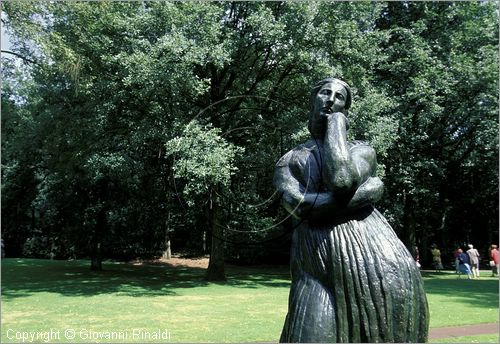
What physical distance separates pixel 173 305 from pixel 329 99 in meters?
11.9

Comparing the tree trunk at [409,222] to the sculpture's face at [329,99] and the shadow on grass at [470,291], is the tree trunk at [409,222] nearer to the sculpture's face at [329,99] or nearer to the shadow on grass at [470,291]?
the shadow on grass at [470,291]

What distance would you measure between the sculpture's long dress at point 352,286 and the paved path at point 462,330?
6741mm

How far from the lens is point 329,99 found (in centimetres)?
391

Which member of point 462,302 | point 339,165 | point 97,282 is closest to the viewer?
point 339,165

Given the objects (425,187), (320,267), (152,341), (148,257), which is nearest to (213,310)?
(152,341)

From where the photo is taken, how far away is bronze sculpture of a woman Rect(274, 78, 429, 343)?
11.6 feet

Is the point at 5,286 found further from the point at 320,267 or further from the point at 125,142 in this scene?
the point at 320,267

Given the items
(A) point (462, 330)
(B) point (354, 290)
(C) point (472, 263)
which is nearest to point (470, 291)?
(C) point (472, 263)

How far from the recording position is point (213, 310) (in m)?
13.5

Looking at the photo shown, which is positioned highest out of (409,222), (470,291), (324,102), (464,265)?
(409,222)

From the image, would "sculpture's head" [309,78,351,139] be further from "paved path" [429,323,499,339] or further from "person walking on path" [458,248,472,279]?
"person walking on path" [458,248,472,279]

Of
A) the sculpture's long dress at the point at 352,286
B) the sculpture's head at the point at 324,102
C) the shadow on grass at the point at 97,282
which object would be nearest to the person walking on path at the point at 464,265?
the shadow on grass at the point at 97,282

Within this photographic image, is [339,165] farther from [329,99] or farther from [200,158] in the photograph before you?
[200,158]

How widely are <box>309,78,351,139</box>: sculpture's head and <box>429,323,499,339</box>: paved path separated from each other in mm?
7173
